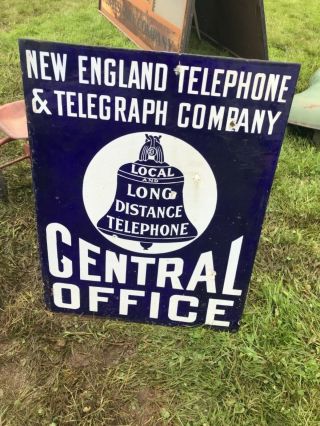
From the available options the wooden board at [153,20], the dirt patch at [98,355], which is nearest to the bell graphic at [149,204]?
the dirt patch at [98,355]

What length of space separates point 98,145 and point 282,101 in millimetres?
588

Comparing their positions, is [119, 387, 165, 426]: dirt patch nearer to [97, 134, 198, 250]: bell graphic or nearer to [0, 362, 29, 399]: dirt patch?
[0, 362, 29, 399]: dirt patch

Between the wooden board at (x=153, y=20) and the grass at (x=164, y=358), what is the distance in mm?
1952

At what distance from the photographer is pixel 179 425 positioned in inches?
71.9

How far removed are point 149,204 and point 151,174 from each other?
12 cm

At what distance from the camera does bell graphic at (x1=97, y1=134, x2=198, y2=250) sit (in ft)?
5.65

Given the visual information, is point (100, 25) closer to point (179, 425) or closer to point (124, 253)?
point (124, 253)

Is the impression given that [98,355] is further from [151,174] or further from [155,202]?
[151,174]

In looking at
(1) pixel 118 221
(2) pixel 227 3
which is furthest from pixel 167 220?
(2) pixel 227 3

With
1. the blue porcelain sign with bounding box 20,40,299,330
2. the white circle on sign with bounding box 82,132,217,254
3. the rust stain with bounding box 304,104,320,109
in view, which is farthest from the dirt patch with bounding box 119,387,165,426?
the rust stain with bounding box 304,104,320,109

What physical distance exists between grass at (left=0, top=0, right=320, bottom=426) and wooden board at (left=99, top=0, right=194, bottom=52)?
6.40ft

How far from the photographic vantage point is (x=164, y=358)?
2.04 m

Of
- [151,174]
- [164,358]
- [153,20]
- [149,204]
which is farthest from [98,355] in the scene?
[153,20]

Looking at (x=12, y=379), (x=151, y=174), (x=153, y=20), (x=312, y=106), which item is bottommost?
(x=12, y=379)
